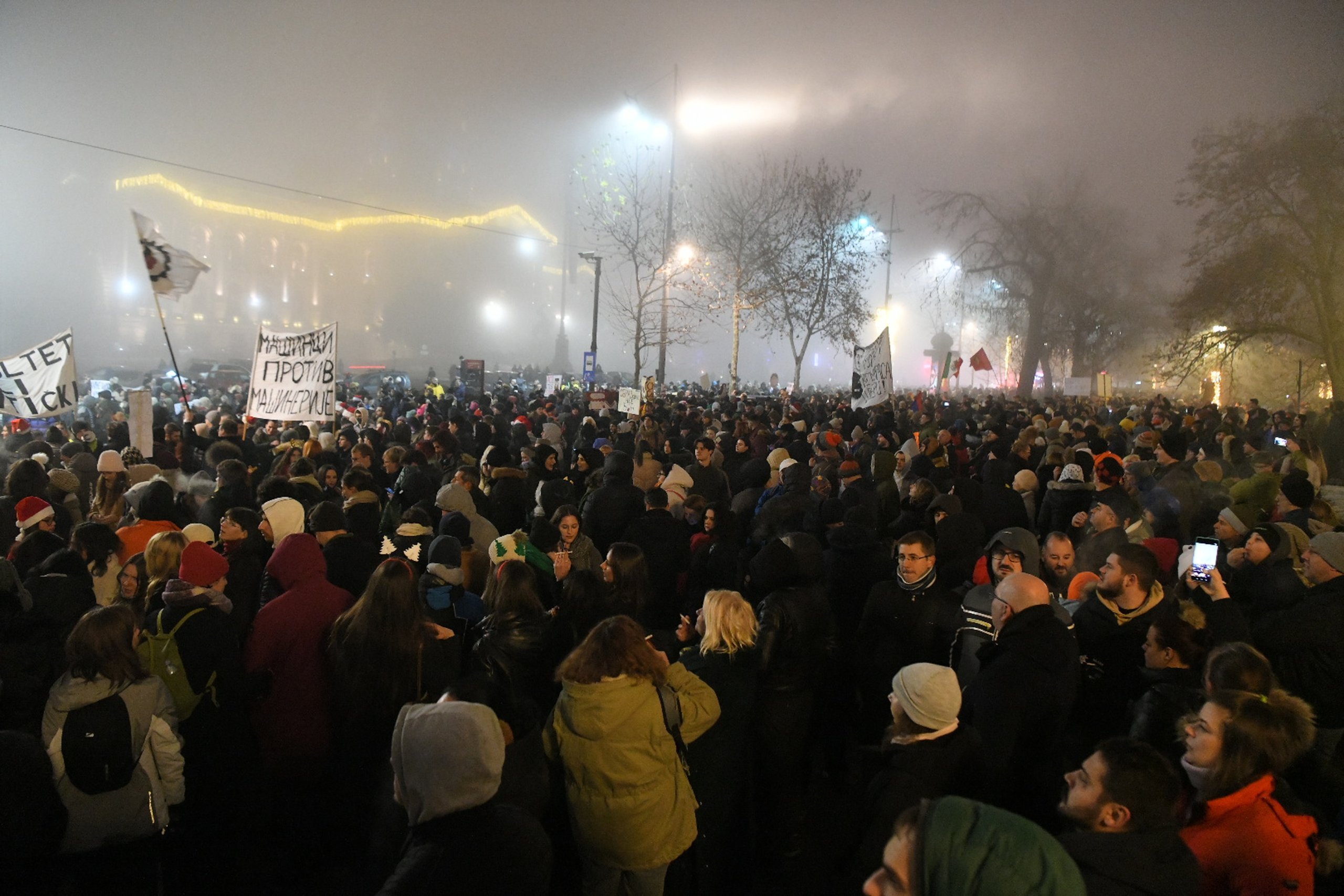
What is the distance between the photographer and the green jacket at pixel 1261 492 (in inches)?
266

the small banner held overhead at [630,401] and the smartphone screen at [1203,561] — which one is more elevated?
the small banner held overhead at [630,401]

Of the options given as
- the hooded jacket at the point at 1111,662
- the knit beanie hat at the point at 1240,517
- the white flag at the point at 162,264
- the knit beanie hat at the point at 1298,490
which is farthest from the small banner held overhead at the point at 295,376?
the knit beanie hat at the point at 1298,490

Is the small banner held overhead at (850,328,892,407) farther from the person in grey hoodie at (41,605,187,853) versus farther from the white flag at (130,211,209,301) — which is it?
the person in grey hoodie at (41,605,187,853)

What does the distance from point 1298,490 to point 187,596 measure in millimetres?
7834

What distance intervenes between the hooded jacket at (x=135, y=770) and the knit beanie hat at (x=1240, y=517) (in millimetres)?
6825

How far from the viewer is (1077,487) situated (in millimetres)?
7684

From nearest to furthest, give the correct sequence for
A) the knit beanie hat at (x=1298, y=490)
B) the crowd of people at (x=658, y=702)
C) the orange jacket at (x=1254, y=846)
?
the crowd of people at (x=658, y=702) → the orange jacket at (x=1254, y=846) → the knit beanie hat at (x=1298, y=490)

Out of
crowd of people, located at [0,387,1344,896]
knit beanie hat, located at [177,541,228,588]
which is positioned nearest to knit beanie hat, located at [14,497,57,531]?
crowd of people, located at [0,387,1344,896]

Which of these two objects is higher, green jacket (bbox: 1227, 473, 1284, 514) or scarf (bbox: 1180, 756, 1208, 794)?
green jacket (bbox: 1227, 473, 1284, 514)

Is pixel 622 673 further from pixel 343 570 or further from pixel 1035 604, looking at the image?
pixel 343 570

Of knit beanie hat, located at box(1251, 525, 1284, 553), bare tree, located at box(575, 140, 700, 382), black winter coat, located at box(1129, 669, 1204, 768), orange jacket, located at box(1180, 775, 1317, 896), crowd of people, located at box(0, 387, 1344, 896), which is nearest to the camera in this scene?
crowd of people, located at box(0, 387, 1344, 896)

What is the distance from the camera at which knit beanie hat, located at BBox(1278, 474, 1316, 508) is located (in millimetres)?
6281

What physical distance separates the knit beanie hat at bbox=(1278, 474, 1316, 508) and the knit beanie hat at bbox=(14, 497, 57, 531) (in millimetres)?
9270

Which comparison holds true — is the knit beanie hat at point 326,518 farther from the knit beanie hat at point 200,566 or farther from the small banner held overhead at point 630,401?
the small banner held overhead at point 630,401
